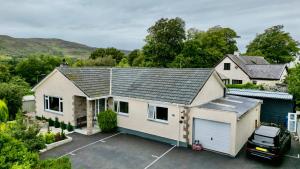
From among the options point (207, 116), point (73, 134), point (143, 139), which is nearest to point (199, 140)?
point (207, 116)

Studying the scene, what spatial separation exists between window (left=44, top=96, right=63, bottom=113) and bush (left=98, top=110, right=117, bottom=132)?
425cm

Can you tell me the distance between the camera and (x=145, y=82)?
19266 millimetres

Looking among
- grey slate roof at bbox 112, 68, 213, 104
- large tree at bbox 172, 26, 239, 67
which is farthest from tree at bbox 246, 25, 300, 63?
grey slate roof at bbox 112, 68, 213, 104

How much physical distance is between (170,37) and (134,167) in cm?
4501

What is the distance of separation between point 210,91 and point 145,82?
5549 millimetres

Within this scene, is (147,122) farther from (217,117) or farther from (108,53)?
(108,53)

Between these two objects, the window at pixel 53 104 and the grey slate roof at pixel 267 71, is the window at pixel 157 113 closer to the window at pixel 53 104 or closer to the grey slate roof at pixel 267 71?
the window at pixel 53 104

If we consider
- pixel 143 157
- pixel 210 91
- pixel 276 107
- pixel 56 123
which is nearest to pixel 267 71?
pixel 276 107

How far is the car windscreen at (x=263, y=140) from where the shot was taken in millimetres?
12762

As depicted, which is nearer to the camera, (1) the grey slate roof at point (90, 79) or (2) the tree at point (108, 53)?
(1) the grey slate roof at point (90, 79)

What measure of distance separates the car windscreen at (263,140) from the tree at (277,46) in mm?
61769

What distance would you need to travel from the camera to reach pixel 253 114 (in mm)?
18359

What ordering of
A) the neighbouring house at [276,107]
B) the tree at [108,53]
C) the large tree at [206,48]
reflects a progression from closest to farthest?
the neighbouring house at [276,107], the large tree at [206,48], the tree at [108,53]

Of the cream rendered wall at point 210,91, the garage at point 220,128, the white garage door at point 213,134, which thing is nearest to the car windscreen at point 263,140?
the garage at point 220,128
